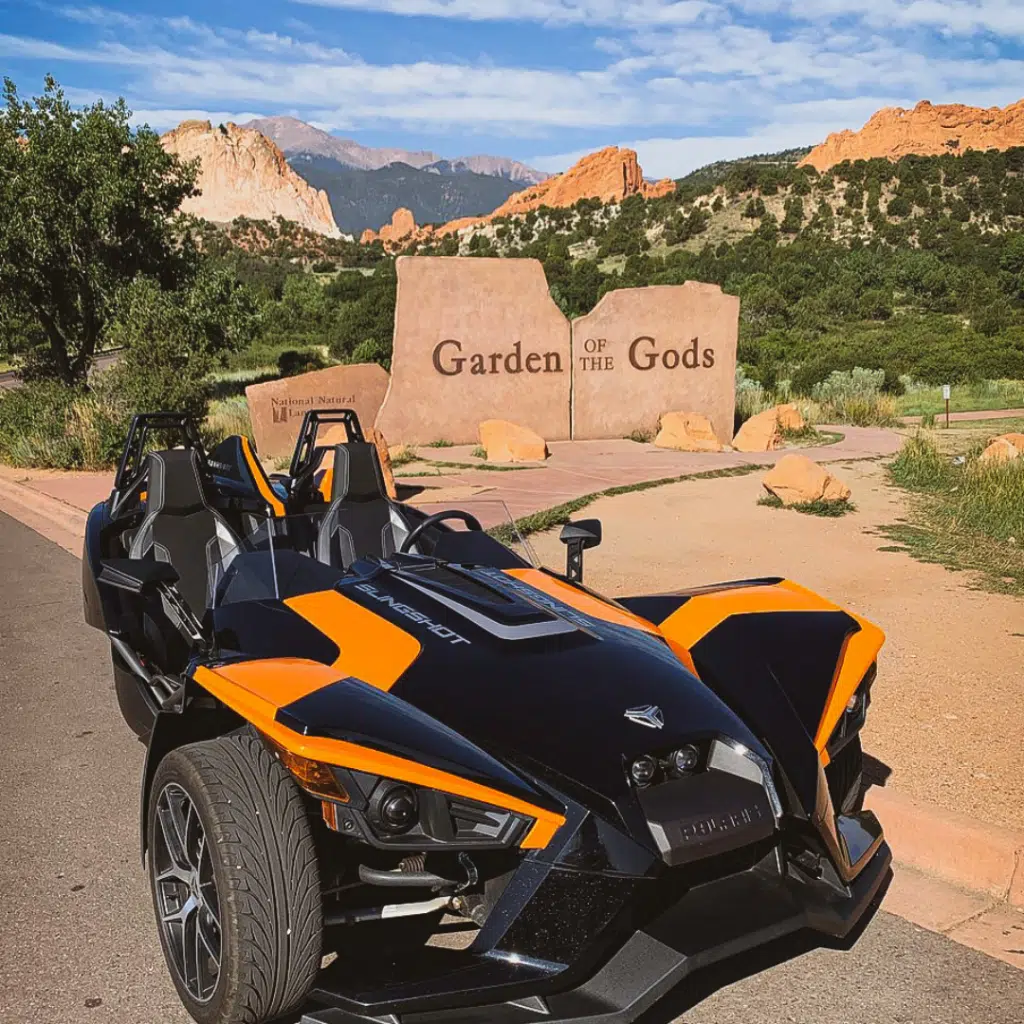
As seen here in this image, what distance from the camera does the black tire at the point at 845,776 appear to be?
3.05 m

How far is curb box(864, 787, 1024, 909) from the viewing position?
3445 millimetres

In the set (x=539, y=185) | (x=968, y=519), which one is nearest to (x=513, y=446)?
(x=968, y=519)

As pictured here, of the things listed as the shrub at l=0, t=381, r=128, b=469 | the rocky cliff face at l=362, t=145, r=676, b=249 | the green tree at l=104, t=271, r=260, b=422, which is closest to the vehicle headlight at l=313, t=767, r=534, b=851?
the green tree at l=104, t=271, r=260, b=422

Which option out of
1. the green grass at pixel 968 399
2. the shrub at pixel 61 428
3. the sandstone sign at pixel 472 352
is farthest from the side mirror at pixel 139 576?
the green grass at pixel 968 399

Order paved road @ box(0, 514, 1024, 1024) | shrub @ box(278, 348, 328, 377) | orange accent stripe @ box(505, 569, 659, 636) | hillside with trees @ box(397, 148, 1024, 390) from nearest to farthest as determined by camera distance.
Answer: paved road @ box(0, 514, 1024, 1024) → orange accent stripe @ box(505, 569, 659, 636) → shrub @ box(278, 348, 328, 377) → hillside with trees @ box(397, 148, 1024, 390)

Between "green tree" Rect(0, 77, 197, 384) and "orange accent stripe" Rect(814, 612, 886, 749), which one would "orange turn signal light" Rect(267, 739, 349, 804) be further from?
"green tree" Rect(0, 77, 197, 384)

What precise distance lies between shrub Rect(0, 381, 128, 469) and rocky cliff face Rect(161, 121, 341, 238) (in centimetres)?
11075

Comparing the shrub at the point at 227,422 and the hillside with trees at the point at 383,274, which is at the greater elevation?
the hillside with trees at the point at 383,274

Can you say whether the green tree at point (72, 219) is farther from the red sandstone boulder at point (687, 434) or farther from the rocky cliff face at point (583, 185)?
the rocky cliff face at point (583, 185)

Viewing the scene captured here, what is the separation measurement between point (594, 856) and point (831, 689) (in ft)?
3.64

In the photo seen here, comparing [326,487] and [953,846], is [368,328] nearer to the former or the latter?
[326,487]

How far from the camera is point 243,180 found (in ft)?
412

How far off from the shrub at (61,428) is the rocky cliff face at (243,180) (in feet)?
363

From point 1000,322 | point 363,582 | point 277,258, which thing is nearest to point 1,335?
point 363,582
